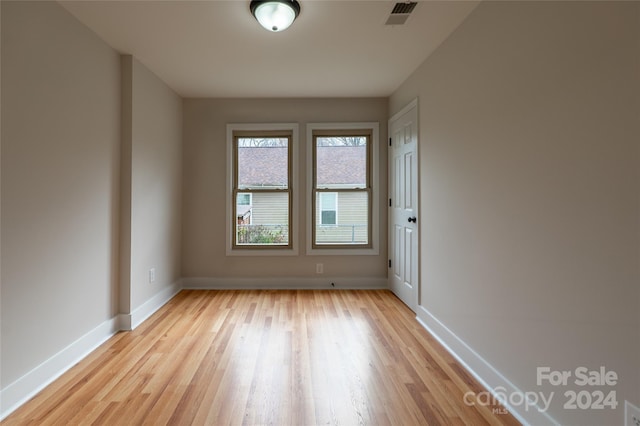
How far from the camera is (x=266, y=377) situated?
201 cm

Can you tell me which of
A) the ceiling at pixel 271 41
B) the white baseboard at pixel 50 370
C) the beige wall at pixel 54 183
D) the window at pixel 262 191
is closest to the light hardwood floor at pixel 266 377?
the white baseboard at pixel 50 370

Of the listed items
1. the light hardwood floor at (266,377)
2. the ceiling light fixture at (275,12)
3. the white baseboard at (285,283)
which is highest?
the ceiling light fixture at (275,12)

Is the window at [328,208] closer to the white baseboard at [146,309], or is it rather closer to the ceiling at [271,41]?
the ceiling at [271,41]

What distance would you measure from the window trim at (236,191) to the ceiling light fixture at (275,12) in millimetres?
1914

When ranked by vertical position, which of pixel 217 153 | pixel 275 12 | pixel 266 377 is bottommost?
pixel 266 377

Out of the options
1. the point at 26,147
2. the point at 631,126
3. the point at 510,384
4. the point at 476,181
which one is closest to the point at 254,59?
the point at 26,147

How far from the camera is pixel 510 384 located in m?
1.75

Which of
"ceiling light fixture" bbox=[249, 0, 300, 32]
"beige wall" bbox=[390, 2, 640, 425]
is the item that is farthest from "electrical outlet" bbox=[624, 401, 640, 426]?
"ceiling light fixture" bbox=[249, 0, 300, 32]

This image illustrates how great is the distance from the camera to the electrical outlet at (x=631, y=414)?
3.67 feet

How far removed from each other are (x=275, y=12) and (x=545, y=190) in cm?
197

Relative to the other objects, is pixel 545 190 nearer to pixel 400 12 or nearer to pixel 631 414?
pixel 631 414

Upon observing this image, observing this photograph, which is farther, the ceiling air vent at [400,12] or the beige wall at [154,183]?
the beige wall at [154,183]

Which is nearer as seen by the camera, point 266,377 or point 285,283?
point 266,377

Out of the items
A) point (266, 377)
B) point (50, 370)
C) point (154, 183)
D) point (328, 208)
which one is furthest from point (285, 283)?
point (50, 370)
